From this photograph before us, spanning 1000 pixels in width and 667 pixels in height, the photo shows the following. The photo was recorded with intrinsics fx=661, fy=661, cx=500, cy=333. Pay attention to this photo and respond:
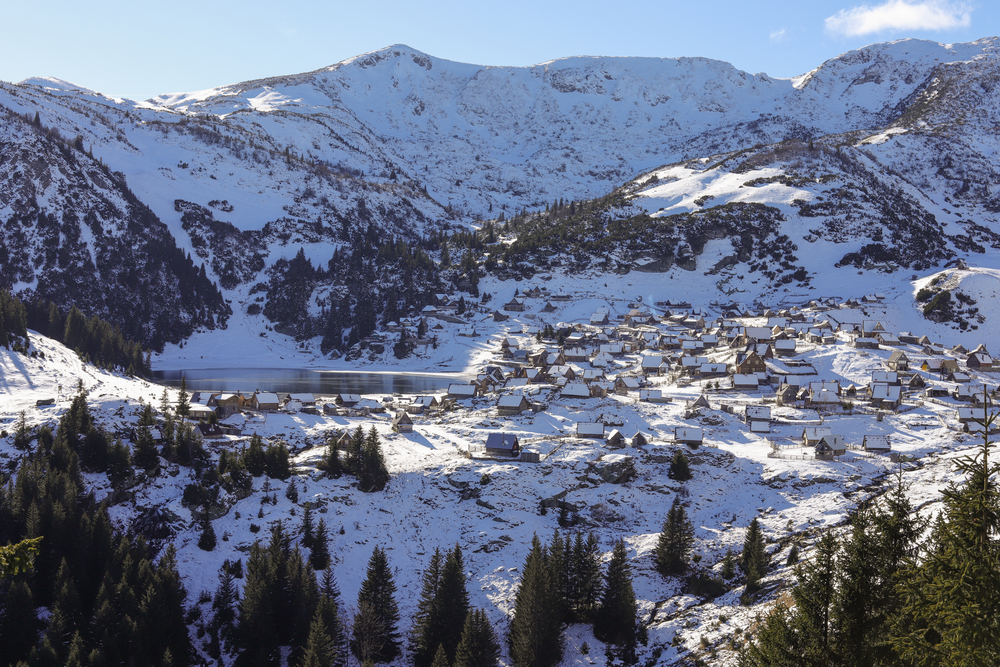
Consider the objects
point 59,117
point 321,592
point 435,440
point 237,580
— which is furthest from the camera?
point 59,117

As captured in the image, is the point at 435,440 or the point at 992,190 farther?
the point at 992,190

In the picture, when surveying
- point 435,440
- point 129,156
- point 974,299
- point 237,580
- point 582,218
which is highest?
point 129,156

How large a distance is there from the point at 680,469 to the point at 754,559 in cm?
1679

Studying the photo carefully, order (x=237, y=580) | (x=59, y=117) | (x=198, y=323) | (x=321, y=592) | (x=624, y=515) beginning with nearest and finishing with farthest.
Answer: (x=321, y=592) < (x=237, y=580) < (x=624, y=515) < (x=198, y=323) < (x=59, y=117)

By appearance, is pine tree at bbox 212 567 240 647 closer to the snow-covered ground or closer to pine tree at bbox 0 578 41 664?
the snow-covered ground

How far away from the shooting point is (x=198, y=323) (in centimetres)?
14762

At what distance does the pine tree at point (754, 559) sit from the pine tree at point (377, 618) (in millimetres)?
23463

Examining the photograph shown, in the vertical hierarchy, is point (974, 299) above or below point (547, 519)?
above

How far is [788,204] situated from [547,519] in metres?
142

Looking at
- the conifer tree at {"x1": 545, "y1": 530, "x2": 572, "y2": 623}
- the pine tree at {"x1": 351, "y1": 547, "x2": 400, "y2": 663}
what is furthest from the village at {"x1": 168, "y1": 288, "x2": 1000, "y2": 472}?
the pine tree at {"x1": 351, "y1": 547, "x2": 400, "y2": 663}

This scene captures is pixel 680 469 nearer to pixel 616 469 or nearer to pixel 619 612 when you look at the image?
pixel 616 469

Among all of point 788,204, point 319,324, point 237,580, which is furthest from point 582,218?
Result: point 237,580

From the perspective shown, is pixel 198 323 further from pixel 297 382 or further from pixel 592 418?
pixel 592 418

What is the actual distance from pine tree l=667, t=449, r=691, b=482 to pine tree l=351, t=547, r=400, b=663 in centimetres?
2670
